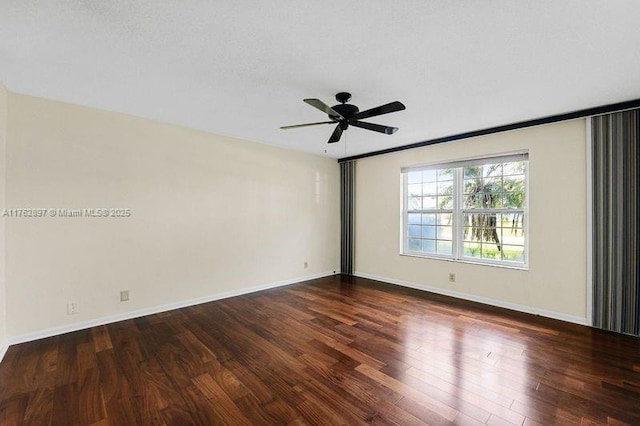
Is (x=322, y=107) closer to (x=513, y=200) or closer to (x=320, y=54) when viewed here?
(x=320, y=54)

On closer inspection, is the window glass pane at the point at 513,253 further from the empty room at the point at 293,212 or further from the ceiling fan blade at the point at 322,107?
the ceiling fan blade at the point at 322,107

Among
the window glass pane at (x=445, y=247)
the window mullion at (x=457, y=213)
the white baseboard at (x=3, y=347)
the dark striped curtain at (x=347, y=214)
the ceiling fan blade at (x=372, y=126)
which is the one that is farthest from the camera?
the dark striped curtain at (x=347, y=214)

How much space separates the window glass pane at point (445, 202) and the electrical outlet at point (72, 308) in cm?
500

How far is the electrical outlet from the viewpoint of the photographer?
3074 mm

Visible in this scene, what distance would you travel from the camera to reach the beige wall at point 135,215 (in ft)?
9.45

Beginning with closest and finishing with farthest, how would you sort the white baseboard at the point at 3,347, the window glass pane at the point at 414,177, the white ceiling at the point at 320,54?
the white ceiling at the point at 320,54
the white baseboard at the point at 3,347
the window glass pane at the point at 414,177

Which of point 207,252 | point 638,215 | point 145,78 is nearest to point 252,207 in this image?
point 207,252

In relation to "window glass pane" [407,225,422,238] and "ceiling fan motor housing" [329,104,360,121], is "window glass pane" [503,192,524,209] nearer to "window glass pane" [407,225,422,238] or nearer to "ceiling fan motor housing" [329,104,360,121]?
"window glass pane" [407,225,422,238]

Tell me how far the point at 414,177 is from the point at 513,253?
1.89m

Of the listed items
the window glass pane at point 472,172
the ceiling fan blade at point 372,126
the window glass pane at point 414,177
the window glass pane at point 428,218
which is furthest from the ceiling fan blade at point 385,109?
the window glass pane at point 428,218

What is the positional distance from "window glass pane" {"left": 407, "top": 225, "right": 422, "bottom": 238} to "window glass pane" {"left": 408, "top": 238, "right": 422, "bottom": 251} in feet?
0.28

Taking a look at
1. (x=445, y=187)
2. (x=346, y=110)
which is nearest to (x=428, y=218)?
(x=445, y=187)

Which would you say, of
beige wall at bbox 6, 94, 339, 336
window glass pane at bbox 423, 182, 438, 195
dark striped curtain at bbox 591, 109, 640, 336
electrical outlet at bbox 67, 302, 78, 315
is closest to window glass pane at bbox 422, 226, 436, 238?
window glass pane at bbox 423, 182, 438, 195

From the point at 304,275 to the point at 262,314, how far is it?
1.85 m
